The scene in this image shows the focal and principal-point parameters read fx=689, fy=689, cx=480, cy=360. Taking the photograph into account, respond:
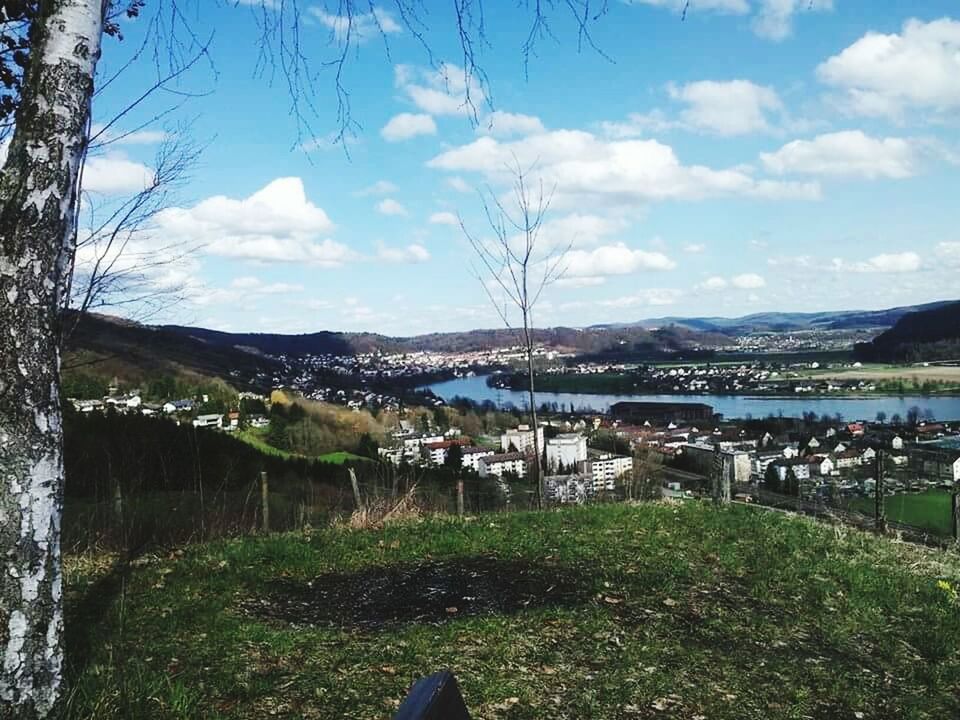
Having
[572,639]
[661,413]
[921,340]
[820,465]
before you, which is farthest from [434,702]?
[921,340]

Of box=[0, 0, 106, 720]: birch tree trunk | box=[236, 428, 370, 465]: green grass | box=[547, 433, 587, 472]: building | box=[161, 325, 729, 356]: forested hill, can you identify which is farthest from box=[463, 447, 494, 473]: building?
box=[161, 325, 729, 356]: forested hill

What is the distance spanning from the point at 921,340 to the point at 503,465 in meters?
81.6

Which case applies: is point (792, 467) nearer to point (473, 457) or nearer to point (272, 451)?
point (473, 457)

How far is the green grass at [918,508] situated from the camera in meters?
12.0

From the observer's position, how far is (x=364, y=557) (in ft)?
23.3

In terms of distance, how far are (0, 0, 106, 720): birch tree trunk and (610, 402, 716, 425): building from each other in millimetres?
52758

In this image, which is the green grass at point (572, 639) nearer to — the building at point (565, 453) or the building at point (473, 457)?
the building at point (565, 453)

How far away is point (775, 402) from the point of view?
71438mm

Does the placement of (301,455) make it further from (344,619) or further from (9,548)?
(9,548)

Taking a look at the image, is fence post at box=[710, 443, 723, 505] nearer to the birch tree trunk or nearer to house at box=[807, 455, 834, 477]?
the birch tree trunk

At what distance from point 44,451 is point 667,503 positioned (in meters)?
9.00

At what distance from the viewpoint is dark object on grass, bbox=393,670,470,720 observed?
1211mm

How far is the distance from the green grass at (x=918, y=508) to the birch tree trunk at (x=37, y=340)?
12600mm

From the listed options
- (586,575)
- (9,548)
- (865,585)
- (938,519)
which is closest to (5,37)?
(9,548)
